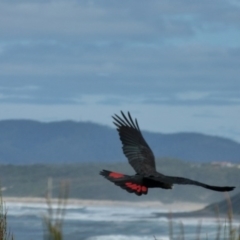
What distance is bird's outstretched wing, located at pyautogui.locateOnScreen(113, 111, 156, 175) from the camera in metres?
9.38

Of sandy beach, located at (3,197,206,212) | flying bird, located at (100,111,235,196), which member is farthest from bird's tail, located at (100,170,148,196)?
sandy beach, located at (3,197,206,212)

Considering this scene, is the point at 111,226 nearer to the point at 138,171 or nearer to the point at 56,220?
the point at 138,171

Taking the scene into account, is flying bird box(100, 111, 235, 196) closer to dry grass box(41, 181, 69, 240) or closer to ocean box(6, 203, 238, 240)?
dry grass box(41, 181, 69, 240)

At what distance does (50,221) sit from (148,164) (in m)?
2.44

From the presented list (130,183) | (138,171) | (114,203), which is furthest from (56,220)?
(114,203)

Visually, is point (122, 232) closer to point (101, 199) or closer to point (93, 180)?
point (101, 199)

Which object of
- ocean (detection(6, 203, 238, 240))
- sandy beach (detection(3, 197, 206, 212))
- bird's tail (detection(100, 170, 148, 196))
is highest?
sandy beach (detection(3, 197, 206, 212))

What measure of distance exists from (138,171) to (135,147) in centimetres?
119

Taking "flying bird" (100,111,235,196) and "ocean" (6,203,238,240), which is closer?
"flying bird" (100,111,235,196)

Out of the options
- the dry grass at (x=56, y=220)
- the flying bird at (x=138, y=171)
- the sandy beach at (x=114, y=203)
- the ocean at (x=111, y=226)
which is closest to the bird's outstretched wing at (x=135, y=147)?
the flying bird at (x=138, y=171)

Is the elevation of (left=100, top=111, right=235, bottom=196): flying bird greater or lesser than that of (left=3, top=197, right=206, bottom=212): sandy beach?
lesser

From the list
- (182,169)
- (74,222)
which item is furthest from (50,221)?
(182,169)

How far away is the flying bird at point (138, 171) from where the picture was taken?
7871mm

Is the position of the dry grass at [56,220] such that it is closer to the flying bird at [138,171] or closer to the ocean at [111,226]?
the flying bird at [138,171]
